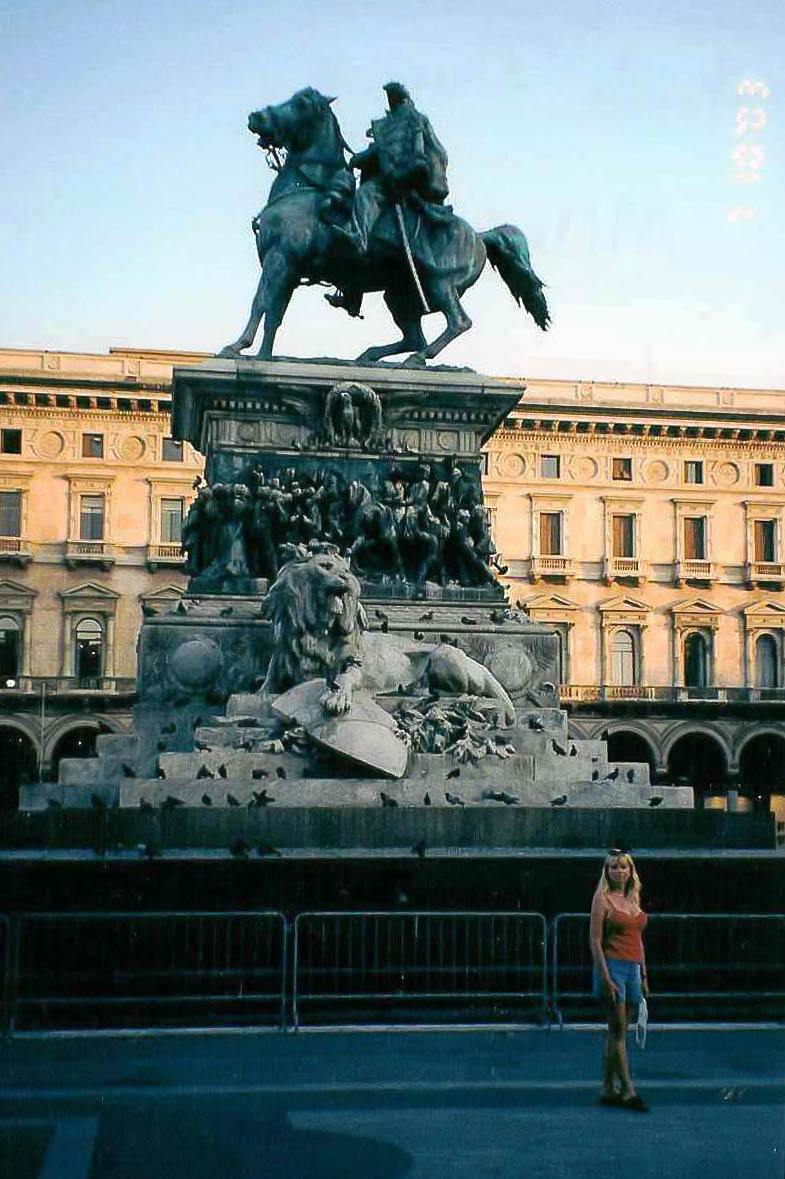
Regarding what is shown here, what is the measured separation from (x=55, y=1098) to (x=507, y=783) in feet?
21.2

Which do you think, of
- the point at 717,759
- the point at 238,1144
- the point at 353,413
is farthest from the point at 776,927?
the point at 717,759

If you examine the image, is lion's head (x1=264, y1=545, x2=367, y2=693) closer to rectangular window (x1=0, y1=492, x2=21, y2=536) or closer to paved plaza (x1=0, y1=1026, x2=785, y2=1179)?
paved plaza (x1=0, y1=1026, x2=785, y2=1179)

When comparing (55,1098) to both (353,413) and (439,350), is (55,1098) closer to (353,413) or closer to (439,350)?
(353,413)

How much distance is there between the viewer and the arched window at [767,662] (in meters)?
61.0

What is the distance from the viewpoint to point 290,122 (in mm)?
17203

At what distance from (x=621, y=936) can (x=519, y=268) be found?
11504 mm

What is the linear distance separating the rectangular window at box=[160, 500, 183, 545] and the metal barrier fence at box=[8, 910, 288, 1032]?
49275mm

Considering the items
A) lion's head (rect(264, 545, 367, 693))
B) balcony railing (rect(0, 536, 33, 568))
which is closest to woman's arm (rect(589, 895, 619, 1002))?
lion's head (rect(264, 545, 367, 693))

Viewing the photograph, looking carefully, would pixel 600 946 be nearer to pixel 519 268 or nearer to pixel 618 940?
pixel 618 940

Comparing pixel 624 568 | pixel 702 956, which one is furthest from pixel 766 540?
pixel 702 956

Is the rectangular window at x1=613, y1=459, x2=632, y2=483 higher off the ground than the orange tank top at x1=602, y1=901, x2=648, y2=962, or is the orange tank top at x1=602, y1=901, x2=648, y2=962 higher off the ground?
the rectangular window at x1=613, y1=459, x2=632, y2=483

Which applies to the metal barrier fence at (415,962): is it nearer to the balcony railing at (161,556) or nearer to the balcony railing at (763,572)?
the balcony railing at (161,556)

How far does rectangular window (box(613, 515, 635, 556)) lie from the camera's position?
61.8 metres

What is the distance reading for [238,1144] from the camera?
20.5 ft
